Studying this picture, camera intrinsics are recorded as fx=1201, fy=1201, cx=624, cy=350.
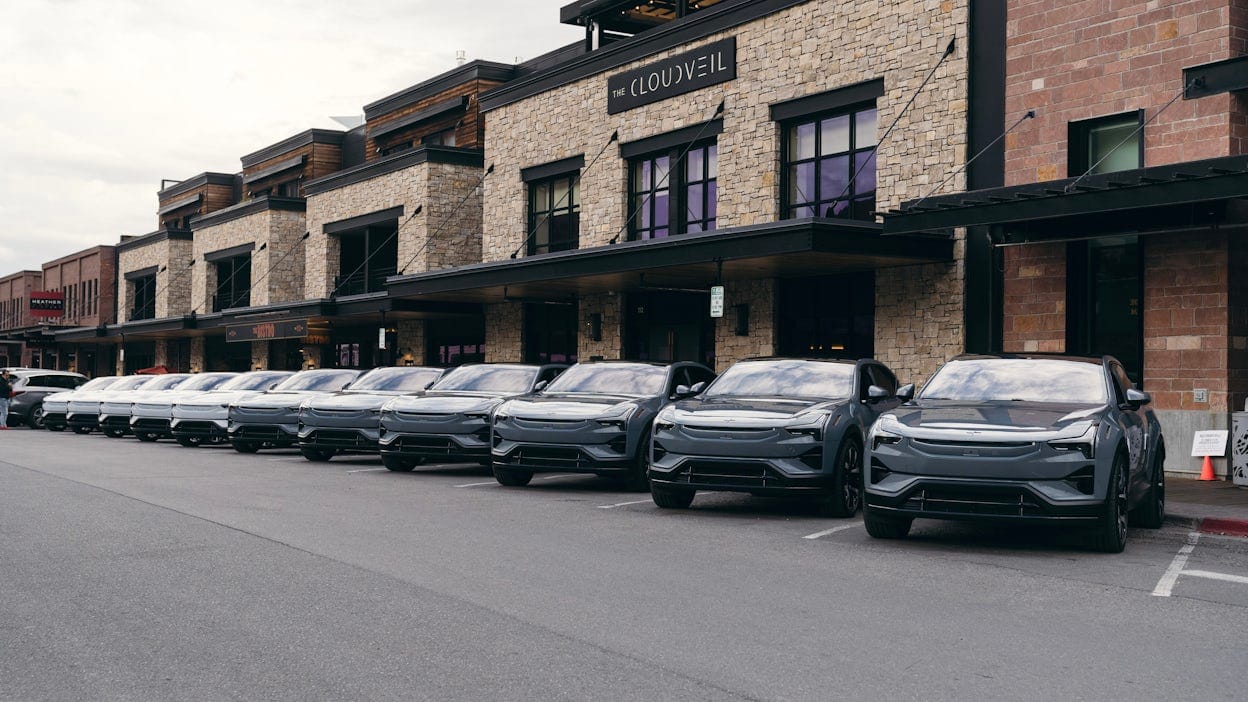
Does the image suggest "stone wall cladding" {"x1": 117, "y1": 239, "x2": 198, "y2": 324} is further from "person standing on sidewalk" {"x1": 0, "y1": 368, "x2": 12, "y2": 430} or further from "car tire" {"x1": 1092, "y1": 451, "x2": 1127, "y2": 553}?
"car tire" {"x1": 1092, "y1": 451, "x2": 1127, "y2": 553}

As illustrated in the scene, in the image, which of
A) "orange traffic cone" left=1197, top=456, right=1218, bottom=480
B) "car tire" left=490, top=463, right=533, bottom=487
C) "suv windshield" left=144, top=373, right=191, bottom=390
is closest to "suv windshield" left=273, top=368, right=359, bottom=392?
"suv windshield" left=144, top=373, right=191, bottom=390

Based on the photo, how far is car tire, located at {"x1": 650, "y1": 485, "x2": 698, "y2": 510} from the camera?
Result: 472 inches

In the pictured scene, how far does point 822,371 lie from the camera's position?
12922 mm

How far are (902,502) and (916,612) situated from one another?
2.57m

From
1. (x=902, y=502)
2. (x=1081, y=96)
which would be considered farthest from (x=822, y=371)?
(x=1081, y=96)

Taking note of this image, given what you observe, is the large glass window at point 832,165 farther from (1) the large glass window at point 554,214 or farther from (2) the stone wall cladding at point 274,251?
(2) the stone wall cladding at point 274,251

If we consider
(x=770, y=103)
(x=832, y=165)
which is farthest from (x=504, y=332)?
(x=832, y=165)

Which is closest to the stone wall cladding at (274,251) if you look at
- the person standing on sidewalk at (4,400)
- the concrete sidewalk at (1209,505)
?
Answer: the person standing on sidewalk at (4,400)

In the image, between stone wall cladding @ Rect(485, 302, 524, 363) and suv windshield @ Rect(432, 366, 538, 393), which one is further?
stone wall cladding @ Rect(485, 302, 524, 363)

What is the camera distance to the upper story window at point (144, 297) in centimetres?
5551

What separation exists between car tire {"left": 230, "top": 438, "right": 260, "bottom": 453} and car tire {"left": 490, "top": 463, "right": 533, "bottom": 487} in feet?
25.6

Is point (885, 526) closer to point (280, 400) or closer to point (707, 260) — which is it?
point (707, 260)

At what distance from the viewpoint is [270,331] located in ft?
122

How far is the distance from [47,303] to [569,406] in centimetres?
6100
